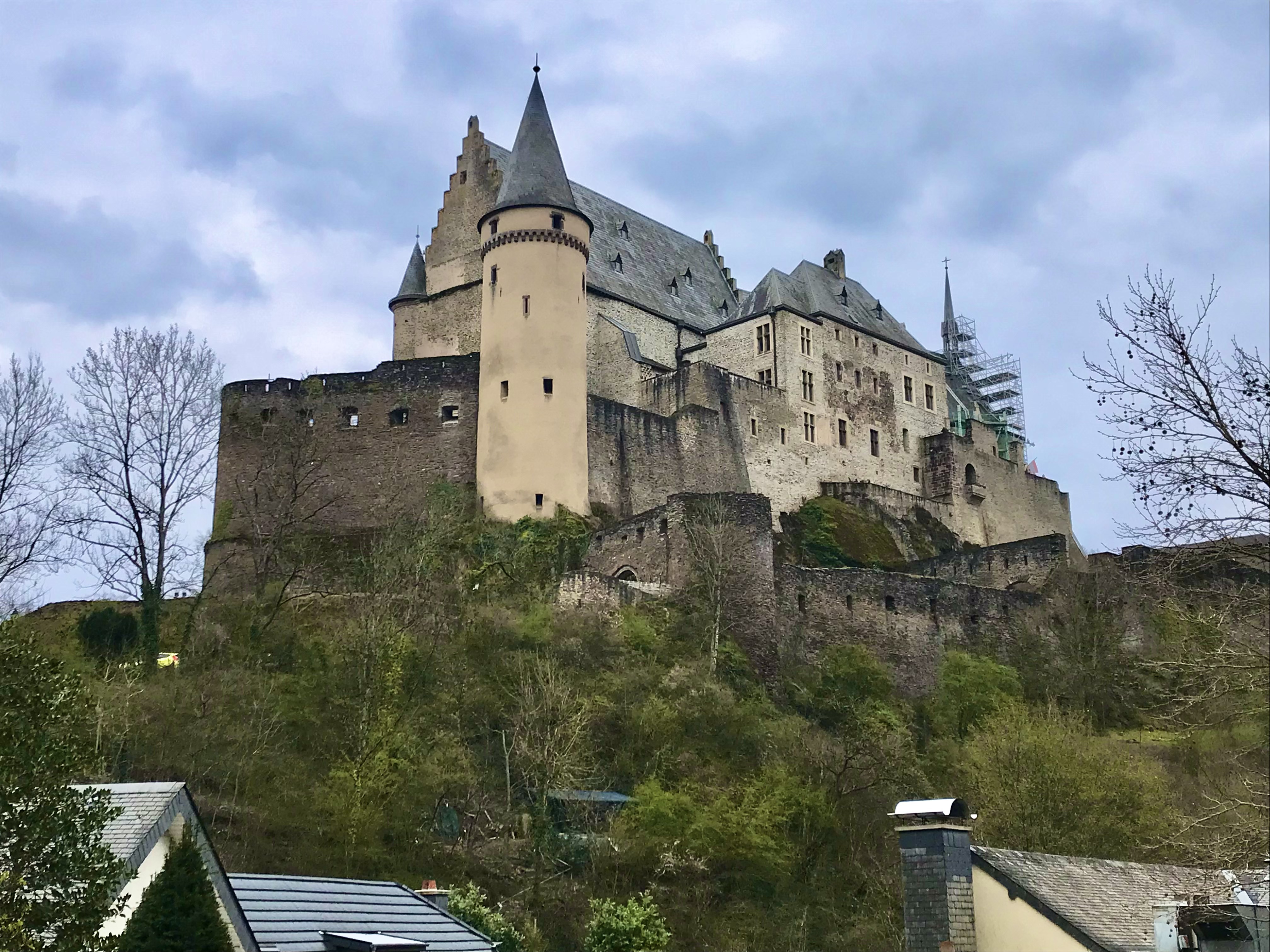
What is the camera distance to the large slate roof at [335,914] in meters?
14.7

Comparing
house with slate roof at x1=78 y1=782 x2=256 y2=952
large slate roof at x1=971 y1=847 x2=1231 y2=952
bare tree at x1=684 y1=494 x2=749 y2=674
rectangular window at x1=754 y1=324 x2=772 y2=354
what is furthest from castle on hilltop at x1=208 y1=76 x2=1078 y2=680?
house with slate roof at x1=78 y1=782 x2=256 y2=952

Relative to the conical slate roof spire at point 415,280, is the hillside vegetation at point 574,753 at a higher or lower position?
lower

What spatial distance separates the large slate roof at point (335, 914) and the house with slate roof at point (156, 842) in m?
0.59

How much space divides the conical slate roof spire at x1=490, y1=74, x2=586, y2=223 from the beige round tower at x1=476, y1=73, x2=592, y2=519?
4cm

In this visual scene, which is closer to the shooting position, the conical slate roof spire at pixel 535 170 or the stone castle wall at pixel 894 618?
the stone castle wall at pixel 894 618

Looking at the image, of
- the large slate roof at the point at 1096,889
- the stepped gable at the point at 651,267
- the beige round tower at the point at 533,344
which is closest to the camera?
the large slate roof at the point at 1096,889

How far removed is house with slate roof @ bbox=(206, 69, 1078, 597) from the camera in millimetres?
42688

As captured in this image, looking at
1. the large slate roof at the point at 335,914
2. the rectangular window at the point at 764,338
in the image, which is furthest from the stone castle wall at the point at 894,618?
the large slate roof at the point at 335,914

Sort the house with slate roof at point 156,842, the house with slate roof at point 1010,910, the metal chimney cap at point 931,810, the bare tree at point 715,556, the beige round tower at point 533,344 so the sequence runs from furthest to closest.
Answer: the beige round tower at point 533,344
the bare tree at point 715,556
the metal chimney cap at point 931,810
the house with slate roof at point 1010,910
the house with slate roof at point 156,842

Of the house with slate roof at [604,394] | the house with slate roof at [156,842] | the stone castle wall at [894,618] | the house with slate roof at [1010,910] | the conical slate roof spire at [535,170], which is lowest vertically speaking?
the house with slate roof at [1010,910]

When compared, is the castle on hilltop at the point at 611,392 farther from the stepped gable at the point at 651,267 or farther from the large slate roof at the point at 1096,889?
the large slate roof at the point at 1096,889

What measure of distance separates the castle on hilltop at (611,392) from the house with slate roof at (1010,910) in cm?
2528

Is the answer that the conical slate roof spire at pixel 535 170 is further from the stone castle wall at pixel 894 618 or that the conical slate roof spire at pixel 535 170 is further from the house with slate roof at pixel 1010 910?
the house with slate roof at pixel 1010 910

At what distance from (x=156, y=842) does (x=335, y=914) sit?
2.52 m
